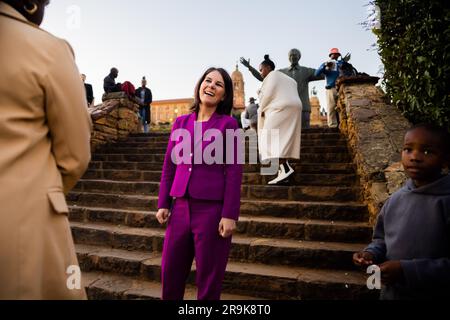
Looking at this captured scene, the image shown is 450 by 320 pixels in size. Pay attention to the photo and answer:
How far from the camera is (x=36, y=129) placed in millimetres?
968

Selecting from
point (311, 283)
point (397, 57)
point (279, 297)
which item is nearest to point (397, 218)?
point (311, 283)

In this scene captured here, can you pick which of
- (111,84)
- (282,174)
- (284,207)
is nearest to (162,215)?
(284,207)

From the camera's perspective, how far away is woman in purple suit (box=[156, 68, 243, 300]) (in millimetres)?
1747

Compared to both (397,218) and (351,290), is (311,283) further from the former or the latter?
(397,218)

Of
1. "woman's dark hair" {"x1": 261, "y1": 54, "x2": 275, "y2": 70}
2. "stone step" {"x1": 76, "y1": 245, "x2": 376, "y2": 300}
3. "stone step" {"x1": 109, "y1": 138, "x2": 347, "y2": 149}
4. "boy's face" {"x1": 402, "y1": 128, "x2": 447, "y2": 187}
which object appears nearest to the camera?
"boy's face" {"x1": 402, "y1": 128, "x2": 447, "y2": 187}

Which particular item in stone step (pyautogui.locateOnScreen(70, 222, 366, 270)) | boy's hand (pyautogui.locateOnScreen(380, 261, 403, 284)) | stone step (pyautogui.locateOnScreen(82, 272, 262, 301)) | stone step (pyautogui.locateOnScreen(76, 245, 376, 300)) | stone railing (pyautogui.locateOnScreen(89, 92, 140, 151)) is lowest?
stone step (pyautogui.locateOnScreen(82, 272, 262, 301))

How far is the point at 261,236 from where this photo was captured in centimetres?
343

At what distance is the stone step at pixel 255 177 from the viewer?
4250 millimetres

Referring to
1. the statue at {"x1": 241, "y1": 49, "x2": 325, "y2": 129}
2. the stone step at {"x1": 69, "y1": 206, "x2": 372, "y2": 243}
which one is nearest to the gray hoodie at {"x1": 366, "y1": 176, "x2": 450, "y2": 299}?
the stone step at {"x1": 69, "y1": 206, "x2": 372, "y2": 243}

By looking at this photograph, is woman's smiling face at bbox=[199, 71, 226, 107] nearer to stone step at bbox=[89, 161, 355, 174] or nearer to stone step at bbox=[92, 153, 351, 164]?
stone step at bbox=[89, 161, 355, 174]

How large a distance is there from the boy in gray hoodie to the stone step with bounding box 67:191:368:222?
1999mm

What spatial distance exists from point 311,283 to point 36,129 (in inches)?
93.4

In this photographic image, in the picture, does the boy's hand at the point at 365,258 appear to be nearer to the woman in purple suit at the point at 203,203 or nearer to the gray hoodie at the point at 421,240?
the gray hoodie at the point at 421,240
